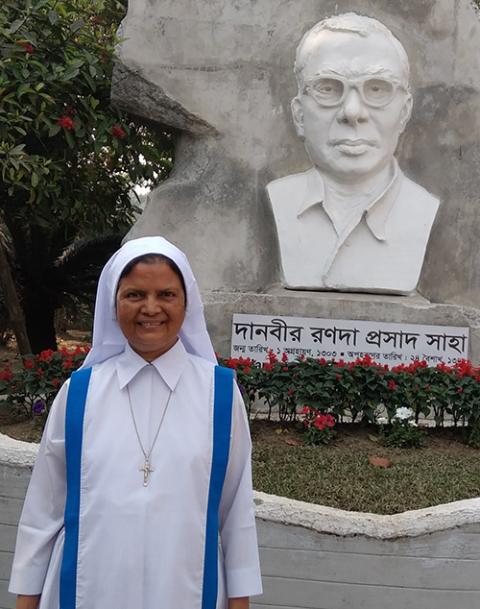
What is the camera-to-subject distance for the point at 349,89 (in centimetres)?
502

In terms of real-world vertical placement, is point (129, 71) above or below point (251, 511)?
above

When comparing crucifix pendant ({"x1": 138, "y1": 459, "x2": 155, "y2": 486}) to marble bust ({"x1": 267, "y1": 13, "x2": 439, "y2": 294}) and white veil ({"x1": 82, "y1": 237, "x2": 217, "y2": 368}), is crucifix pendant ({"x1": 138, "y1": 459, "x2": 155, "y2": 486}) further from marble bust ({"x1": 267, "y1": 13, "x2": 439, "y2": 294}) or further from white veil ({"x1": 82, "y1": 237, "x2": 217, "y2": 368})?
marble bust ({"x1": 267, "y1": 13, "x2": 439, "y2": 294})

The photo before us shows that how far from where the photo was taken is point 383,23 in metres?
5.37

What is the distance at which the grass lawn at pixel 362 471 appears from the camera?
132 inches

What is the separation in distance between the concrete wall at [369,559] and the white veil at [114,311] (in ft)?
3.96

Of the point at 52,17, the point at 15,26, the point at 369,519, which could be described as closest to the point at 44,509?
the point at 369,519

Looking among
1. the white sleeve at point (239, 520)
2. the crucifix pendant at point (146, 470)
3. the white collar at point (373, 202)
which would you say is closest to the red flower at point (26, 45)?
the white collar at point (373, 202)

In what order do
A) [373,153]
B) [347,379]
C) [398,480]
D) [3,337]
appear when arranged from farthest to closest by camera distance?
[3,337]
[373,153]
[347,379]
[398,480]

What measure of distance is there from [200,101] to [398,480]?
311cm

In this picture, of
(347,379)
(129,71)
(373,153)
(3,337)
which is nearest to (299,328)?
(347,379)

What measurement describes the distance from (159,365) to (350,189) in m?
3.68

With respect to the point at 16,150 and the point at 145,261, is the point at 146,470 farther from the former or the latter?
the point at 16,150

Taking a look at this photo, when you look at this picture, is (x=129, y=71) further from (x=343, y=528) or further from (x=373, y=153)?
(x=343, y=528)

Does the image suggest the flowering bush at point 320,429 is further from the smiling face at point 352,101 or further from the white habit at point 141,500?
the white habit at point 141,500
